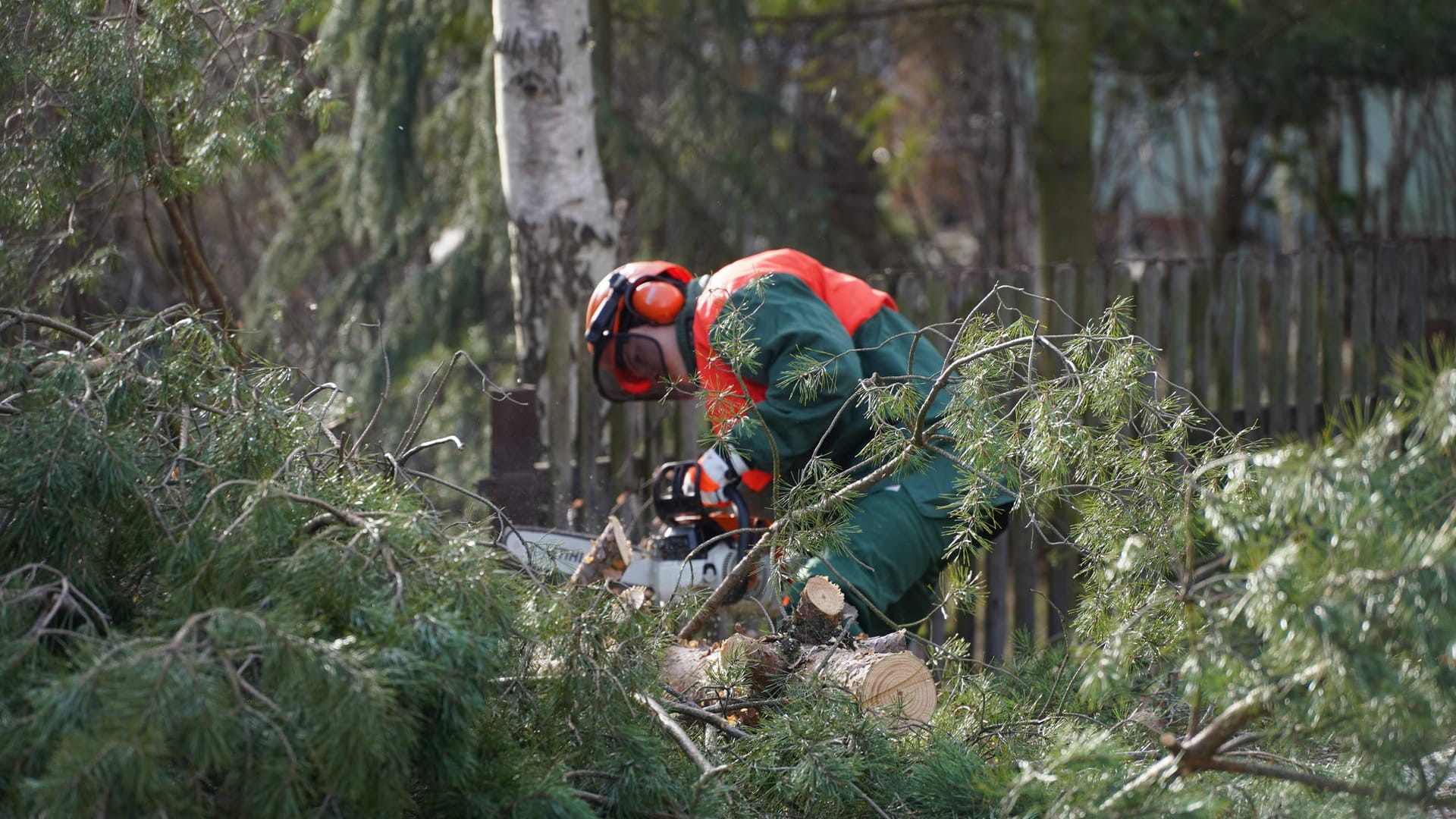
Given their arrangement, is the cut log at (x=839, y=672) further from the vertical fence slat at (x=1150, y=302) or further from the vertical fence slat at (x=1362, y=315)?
the vertical fence slat at (x=1362, y=315)

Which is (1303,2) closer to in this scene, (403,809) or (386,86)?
(386,86)

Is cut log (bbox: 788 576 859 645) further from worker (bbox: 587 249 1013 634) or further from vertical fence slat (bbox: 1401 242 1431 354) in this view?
vertical fence slat (bbox: 1401 242 1431 354)

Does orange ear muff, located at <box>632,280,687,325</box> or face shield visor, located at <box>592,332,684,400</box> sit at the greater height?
orange ear muff, located at <box>632,280,687,325</box>

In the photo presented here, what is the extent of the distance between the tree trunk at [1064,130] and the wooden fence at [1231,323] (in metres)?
0.91

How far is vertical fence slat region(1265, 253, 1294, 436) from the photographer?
5.80 metres

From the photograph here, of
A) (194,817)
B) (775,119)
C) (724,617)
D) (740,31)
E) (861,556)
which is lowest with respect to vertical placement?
(724,617)

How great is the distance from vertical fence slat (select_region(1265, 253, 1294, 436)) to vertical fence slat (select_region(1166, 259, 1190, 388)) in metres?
0.56

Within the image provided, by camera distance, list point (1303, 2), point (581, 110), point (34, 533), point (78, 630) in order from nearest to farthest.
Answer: point (78, 630), point (34, 533), point (581, 110), point (1303, 2)

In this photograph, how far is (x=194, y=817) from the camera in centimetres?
164

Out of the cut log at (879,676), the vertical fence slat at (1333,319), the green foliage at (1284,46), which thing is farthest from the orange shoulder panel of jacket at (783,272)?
the green foliage at (1284,46)

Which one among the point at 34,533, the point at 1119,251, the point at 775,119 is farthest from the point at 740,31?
the point at 1119,251

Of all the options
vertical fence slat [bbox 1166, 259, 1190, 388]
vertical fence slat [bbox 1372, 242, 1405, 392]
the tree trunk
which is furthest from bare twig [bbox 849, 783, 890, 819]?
vertical fence slat [bbox 1372, 242, 1405, 392]

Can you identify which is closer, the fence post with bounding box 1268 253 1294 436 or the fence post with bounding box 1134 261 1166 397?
the fence post with bounding box 1134 261 1166 397

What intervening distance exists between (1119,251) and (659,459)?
11.2m
